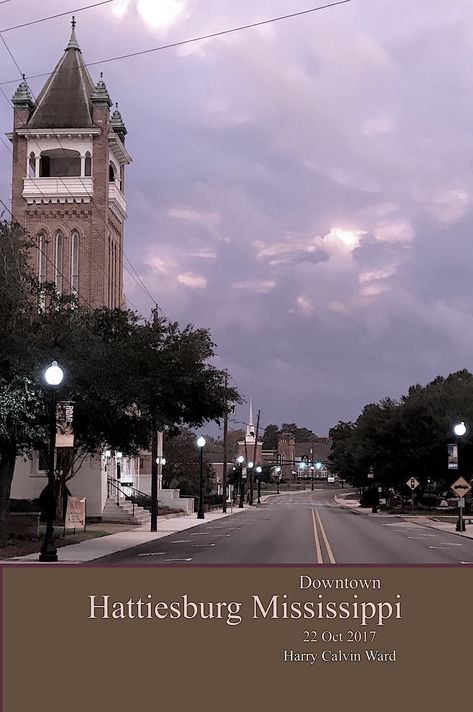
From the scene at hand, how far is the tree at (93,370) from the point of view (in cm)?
2824

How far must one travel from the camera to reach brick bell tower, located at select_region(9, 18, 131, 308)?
61.5 m

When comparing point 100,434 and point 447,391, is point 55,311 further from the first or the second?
point 447,391

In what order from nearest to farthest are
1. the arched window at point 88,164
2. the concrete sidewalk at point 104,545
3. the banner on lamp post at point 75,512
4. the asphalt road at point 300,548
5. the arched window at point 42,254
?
the asphalt road at point 300,548
the concrete sidewalk at point 104,545
the banner on lamp post at point 75,512
the arched window at point 42,254
the arched window at point 88,164

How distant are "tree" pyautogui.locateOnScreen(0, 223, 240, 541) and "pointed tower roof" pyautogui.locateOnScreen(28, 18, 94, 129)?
102 feet

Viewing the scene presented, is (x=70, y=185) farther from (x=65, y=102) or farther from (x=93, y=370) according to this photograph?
(x=93, y=370)

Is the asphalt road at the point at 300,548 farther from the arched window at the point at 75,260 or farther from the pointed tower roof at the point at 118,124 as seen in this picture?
the pointed tower roof at the point at 118,124

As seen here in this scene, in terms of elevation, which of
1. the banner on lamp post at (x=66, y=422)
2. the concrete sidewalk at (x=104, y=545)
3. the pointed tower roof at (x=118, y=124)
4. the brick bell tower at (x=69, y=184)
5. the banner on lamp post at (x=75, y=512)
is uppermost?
the pointed tower roof at (x=118, y=124)

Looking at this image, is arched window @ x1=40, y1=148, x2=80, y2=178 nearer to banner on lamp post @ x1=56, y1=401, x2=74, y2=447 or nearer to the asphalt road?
the asphalt road

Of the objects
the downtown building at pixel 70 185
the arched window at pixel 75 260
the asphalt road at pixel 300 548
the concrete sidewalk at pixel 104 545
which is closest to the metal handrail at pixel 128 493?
the downtown building at pixel 70 185

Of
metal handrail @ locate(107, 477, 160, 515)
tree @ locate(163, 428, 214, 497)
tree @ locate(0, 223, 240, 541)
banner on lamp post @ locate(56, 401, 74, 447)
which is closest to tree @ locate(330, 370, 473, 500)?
tree @ locate(163, 428, 214, 497)

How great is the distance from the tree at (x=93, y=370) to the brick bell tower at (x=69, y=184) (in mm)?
26175

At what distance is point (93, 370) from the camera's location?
29203 millimetres
